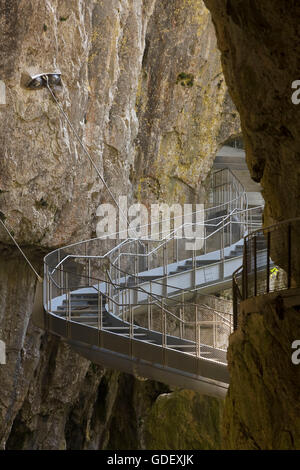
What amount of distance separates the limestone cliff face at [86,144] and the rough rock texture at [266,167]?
5.52 m

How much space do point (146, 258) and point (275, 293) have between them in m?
7.83

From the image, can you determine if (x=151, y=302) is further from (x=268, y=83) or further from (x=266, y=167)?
(x=268, y=83)

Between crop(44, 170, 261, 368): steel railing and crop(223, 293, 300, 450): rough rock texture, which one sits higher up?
crop(44, 170, 261, 368): steel railing

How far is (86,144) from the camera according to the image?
15.7 meters

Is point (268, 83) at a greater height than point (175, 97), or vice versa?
point (175, 97)

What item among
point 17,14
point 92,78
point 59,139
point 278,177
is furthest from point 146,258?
point 278,177

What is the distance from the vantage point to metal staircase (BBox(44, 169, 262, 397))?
11516mm

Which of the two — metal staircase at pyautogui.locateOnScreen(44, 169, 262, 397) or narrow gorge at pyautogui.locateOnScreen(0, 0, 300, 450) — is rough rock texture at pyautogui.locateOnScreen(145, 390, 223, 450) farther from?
metal staircase at pyautogui.locateOnScreen(44, 169, 262, 397)

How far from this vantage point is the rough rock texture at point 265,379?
276 inches

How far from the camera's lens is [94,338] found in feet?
39.7

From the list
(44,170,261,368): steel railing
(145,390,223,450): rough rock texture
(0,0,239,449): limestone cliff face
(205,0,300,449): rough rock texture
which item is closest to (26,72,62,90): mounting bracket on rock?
(0,0,239,449): limestone cliff face

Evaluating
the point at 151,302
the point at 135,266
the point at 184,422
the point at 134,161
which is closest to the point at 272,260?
the point at 151,302

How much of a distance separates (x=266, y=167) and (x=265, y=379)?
97.5 inches

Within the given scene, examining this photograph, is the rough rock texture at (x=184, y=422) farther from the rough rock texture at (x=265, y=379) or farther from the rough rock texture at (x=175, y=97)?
the rough rock texture at (x=265, y=379)
